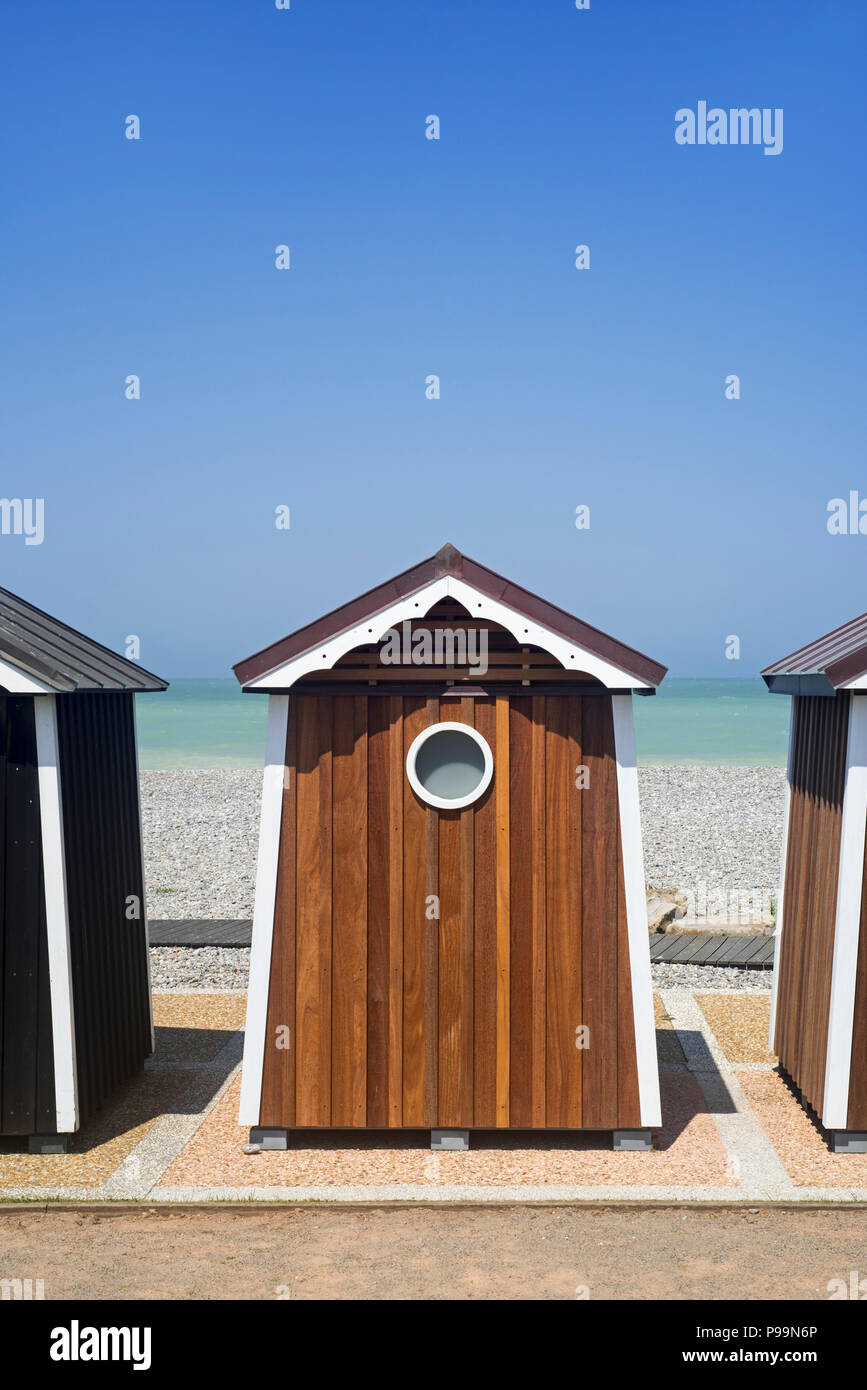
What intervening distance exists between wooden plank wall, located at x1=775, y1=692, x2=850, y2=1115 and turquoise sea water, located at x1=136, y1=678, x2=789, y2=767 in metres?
34.8

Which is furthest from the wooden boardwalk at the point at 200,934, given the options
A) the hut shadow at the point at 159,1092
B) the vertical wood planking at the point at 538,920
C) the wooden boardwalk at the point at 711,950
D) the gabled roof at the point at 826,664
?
the gabled roof at the point at 826,664

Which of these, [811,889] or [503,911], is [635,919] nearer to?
[503,911]

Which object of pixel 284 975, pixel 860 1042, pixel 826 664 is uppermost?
pixel 826 664

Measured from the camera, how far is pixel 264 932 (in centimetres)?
733

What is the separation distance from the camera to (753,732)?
71438mm

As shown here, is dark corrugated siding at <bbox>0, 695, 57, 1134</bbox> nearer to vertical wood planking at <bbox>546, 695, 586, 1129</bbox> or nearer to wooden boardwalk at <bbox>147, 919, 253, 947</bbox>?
vertical wood planking at <bbox>546, 695, 586, 1129</bbox>

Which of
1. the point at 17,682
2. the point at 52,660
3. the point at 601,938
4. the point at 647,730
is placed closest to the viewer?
the point at 17,682

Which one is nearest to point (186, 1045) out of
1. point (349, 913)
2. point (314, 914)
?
point (314, 914)

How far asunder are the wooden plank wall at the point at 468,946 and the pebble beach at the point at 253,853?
4564 mm

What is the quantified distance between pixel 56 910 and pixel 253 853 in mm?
12871

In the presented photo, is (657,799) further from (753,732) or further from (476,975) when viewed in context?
(753,732)

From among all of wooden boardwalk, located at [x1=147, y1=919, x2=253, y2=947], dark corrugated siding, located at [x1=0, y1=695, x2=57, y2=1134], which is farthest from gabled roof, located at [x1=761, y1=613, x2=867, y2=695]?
wooden boardwalk, located at [x1=147, y1=919, x2=253, y2=947]

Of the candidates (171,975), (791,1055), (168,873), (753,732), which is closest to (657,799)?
(168,873)
